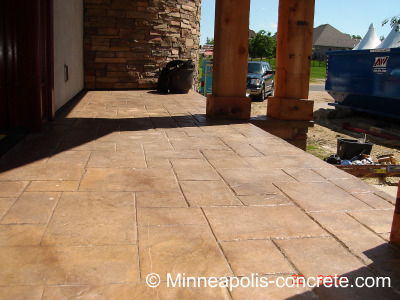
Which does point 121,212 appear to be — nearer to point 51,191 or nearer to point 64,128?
point 51,191

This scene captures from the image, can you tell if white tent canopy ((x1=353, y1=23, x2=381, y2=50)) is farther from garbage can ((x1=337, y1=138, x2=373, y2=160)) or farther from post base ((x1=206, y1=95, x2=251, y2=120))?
post base ((x1=206, y1=95, x2=251, y2=120))

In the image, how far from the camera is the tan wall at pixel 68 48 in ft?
19.9

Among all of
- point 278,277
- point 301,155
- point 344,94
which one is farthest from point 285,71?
point 344,94

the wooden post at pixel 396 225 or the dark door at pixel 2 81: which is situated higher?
the dark door at pixel 2 81

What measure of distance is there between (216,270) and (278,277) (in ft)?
0.84

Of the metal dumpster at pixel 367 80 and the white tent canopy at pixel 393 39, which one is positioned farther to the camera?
the white tent canopy at pixel 393 39

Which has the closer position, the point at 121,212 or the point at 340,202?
the point at 121,212

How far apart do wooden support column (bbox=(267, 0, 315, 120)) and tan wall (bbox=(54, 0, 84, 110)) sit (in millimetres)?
3225

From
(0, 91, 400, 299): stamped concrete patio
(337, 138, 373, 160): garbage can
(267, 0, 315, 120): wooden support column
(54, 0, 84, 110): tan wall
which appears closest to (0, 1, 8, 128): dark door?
(0, 91, 400, 299): stamped concrete patio

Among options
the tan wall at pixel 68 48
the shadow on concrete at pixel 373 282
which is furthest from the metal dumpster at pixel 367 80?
the shadow on concrete at pixel 373 282

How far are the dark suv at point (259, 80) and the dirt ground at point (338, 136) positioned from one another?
764 mm

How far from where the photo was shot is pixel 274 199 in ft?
8.63

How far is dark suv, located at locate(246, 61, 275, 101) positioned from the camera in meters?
16.1

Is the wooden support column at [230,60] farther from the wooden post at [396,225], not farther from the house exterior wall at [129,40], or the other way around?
the house exterior wall at [129,40]
